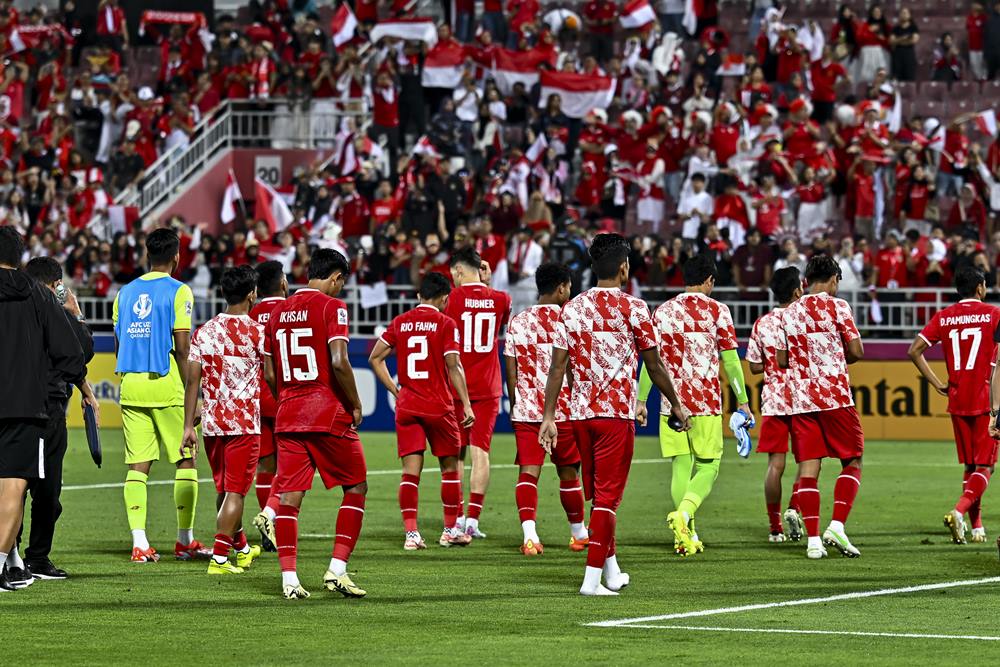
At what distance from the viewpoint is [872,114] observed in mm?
29766

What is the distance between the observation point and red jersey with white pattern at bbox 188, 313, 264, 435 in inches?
519

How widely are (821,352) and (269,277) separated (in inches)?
169

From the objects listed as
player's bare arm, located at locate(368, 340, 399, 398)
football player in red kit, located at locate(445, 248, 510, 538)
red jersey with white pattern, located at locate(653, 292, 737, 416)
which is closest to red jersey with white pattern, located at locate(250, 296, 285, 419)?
player's bare arm, located at locate(368, 340, 399, 398)

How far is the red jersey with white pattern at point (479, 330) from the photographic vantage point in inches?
600

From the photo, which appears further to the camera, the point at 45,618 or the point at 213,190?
the point at 213,190

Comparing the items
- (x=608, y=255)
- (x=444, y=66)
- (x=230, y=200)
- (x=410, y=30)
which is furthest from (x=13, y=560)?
(x=410, y=30)

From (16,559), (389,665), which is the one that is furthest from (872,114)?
(389,665)

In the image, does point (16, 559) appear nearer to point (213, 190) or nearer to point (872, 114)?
point (872, 114)

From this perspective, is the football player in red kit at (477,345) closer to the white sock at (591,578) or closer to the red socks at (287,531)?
the white sock at (591,578)

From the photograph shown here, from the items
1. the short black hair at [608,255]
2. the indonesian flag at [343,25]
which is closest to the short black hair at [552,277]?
the short black hair at [608,255]

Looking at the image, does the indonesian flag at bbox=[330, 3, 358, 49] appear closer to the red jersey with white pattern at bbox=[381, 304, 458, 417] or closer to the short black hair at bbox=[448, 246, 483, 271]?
the short black hair at bbox=[448, 246, 483, 271]

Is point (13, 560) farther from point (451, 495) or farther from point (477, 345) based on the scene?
point (477, 345)

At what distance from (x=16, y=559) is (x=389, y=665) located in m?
4.19

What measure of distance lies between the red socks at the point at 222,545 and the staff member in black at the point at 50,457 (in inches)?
41.9
